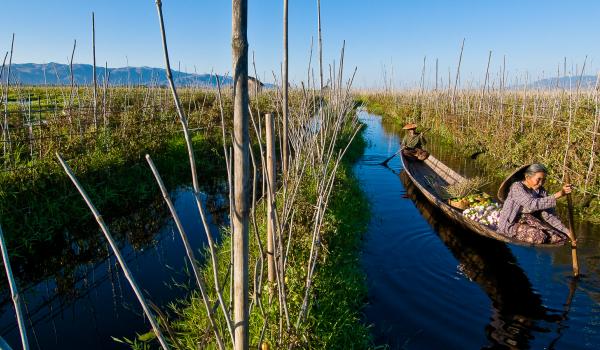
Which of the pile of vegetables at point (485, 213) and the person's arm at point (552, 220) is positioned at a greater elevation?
the person's arm at point (552, 220)

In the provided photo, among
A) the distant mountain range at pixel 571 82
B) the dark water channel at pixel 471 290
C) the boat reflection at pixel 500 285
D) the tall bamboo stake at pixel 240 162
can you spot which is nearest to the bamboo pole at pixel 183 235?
the tall bamboo stake at pixel 240 162

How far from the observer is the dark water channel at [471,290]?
3.52m

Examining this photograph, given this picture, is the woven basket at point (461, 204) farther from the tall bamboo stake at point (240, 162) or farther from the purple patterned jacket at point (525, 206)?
the tall bamboo stake at point (240, 162)

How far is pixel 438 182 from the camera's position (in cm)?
837

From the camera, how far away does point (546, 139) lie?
8305mm

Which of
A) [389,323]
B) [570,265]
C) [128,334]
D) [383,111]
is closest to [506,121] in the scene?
[570,265]

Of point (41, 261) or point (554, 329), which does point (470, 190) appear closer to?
point (554, 329)

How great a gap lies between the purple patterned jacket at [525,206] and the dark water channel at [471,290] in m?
0.66

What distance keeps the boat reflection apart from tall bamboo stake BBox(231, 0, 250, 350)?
9.81ft

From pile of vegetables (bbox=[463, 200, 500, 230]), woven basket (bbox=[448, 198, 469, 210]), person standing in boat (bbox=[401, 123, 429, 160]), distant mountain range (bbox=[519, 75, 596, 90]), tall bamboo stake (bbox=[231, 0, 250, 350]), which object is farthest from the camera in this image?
person standing in boat (bbox=[401, 123, 429, 160])

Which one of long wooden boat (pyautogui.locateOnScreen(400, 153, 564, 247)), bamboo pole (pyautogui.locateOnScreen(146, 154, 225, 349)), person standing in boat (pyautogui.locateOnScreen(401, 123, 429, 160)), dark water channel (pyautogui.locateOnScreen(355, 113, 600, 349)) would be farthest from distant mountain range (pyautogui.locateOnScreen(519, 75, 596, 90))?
bamboo pole (pyautogui.locateOnScreen(146, 154, 225, 349))

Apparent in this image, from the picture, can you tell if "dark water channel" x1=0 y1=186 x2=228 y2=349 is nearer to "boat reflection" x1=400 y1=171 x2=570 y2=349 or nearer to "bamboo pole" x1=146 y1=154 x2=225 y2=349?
"bamboo pole" x1=146 y1=154 x2=225 y2=349

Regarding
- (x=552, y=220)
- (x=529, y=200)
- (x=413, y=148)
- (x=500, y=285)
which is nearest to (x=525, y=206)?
(x=529, y=200)

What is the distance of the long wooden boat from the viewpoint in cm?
474
